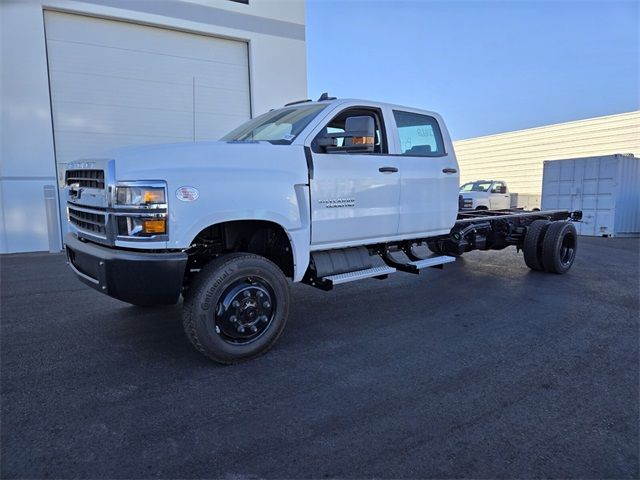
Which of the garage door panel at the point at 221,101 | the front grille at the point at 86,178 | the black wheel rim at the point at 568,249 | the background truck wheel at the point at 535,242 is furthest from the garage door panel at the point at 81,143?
the black wheel rim at the point at 568,249

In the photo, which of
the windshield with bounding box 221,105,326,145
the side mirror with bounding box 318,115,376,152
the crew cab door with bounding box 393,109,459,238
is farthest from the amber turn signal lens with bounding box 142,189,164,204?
the crew cab door with bounding box 393,109,459,238

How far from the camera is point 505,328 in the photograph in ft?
14.7

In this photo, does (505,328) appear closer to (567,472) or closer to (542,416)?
(542,416)

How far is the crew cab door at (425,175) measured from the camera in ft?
15.9

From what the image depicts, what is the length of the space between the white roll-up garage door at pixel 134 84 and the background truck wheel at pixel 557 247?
24.8ft

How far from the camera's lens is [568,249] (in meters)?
7.41

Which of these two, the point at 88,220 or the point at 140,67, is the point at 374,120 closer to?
the point at 88,220

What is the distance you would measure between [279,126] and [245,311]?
6.45 feet

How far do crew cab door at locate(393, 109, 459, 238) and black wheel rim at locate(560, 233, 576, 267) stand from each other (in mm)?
2938

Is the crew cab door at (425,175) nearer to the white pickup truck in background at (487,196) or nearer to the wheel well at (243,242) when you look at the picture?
the wheel well at (243,242)

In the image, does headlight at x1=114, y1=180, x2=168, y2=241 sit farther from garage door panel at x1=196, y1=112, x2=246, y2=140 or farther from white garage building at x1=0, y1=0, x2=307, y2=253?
garage door panel at x1=196, y1=112, x2=246, y2=140

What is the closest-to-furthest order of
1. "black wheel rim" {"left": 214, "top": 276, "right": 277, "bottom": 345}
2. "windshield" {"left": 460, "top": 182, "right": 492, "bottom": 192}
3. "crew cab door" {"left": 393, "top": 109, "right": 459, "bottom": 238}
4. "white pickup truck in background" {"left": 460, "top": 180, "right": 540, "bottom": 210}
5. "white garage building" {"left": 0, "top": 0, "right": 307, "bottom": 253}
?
"black wheel rim" {"left": 214, "top": 276, "right": 277, "bottom": 345}
"crew cab door" {"left": 393, "top": 109, "right": 459, "bottom": 238}
"white garage building" {"left": 0, "top": 0, "right": 307, "bottom": 253}
"white pickup truck in background" {"left": 460, "top": 180, "right": 540, "bottom": 210}
"windshield" {"left": 460, "top": 182, "right": 492, "bottom": 192}

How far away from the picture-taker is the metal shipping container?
13.3m

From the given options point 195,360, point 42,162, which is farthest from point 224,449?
point 42,162
